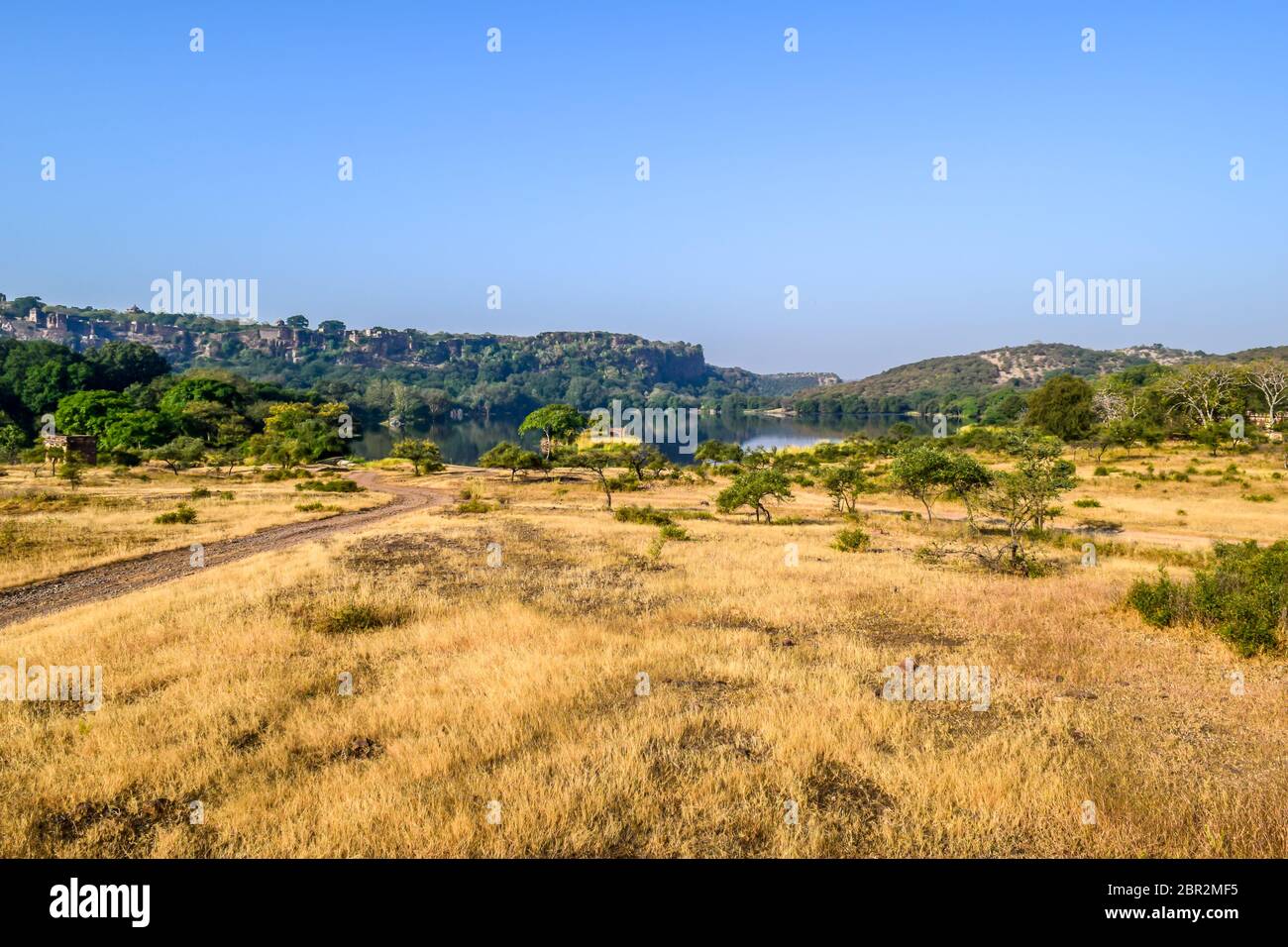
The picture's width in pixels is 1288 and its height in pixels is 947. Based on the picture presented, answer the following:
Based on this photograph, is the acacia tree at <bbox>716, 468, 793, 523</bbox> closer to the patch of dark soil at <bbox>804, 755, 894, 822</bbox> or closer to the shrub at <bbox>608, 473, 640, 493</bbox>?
the shrub at <bbox>608, 473, 640, 493</bbox>

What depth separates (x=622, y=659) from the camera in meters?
9.79

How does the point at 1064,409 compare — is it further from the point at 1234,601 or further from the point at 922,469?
the point at 1234,601

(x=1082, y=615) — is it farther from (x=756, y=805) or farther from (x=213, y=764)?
(x=213, y=764)

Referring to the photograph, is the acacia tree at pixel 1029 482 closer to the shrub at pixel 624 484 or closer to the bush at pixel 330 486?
the shrub at pixel 624 484

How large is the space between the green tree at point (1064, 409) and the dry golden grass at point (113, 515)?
263ft

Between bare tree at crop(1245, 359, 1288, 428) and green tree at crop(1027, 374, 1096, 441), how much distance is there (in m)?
23.1

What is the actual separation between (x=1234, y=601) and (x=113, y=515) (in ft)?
130

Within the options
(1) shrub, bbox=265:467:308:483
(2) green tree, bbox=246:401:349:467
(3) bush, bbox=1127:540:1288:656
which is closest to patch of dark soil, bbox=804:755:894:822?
(3) bush, bbox=1127:540:1288:656

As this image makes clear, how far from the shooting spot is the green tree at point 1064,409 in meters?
80.5

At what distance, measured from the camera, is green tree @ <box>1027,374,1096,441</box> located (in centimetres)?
8050

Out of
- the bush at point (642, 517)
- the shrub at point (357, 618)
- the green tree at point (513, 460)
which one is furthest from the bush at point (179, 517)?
the green tree at point (513, 460)

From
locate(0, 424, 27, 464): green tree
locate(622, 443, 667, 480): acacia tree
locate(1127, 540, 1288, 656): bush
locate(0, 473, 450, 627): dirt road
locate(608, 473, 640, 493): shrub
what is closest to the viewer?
locate(1127, 540, 1288, 656): bush

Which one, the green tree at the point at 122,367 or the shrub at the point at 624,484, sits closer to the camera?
the shrub at the point at 624,484
